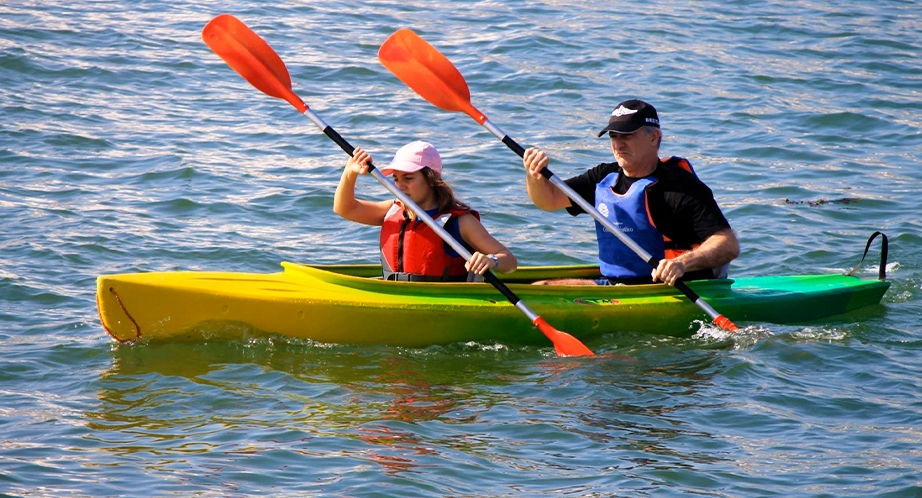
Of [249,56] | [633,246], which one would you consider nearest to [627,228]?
[633,246]

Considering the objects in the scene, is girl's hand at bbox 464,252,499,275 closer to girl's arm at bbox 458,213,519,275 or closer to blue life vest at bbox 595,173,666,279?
girl's arm at bbox 458,213,519,275

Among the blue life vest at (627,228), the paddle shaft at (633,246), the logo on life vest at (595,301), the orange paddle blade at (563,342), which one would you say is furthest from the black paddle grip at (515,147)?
the orange paddle blade at (563,342)

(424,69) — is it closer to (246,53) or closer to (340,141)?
(340,141)

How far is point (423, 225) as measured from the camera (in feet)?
18.8

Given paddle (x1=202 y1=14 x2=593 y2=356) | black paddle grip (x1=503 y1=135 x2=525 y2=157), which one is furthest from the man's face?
paddle (x1=202 y1=14 x2=593 y2=356)

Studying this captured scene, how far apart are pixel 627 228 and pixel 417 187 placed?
1.18m

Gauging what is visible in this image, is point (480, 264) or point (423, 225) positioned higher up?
point (423, 225)

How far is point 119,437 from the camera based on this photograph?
4562mm

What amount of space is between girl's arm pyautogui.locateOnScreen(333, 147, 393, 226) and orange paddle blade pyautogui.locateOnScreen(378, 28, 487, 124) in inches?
34.9

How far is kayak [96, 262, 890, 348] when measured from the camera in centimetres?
550

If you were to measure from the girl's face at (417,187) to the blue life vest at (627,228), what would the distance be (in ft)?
3.19

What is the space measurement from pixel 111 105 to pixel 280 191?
284 cm

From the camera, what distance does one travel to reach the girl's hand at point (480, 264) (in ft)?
18.1

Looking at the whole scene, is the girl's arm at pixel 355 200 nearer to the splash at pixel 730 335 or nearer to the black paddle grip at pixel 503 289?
the black paddle grip at pixel 503 289
